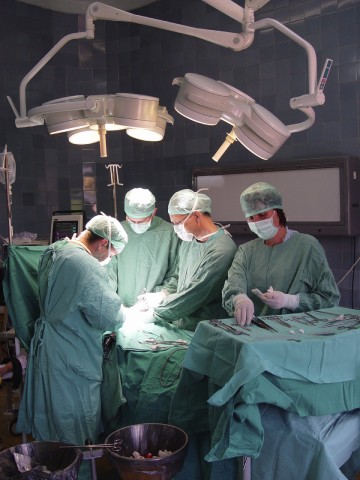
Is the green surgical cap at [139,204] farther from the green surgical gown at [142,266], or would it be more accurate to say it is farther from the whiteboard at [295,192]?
the whiteboard at [295,192]

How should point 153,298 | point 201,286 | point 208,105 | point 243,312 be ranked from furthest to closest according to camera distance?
point 153,298 → point 201,286 → point 243,312 → point 208,105

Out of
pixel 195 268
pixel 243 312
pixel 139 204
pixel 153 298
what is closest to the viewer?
pixel 243 312

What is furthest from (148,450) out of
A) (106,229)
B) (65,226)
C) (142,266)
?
(65,226)

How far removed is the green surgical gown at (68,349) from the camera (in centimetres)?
258

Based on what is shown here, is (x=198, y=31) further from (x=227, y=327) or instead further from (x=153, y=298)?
(x=153, y=298)

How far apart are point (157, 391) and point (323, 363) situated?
92cm

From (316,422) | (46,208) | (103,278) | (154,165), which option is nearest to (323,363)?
(316,422)

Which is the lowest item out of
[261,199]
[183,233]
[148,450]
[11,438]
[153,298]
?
[11,438]

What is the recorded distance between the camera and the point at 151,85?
4730 millimetres

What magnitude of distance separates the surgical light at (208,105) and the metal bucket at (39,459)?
124 cm

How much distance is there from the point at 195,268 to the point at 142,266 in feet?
1.56

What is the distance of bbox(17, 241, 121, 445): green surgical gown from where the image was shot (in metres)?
2.58

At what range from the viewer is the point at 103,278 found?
8.70 ft

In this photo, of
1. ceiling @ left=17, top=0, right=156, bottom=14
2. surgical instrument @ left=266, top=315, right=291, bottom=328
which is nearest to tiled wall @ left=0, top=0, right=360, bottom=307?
ceiling @ left=17, top=0, right=156, bottom=14
